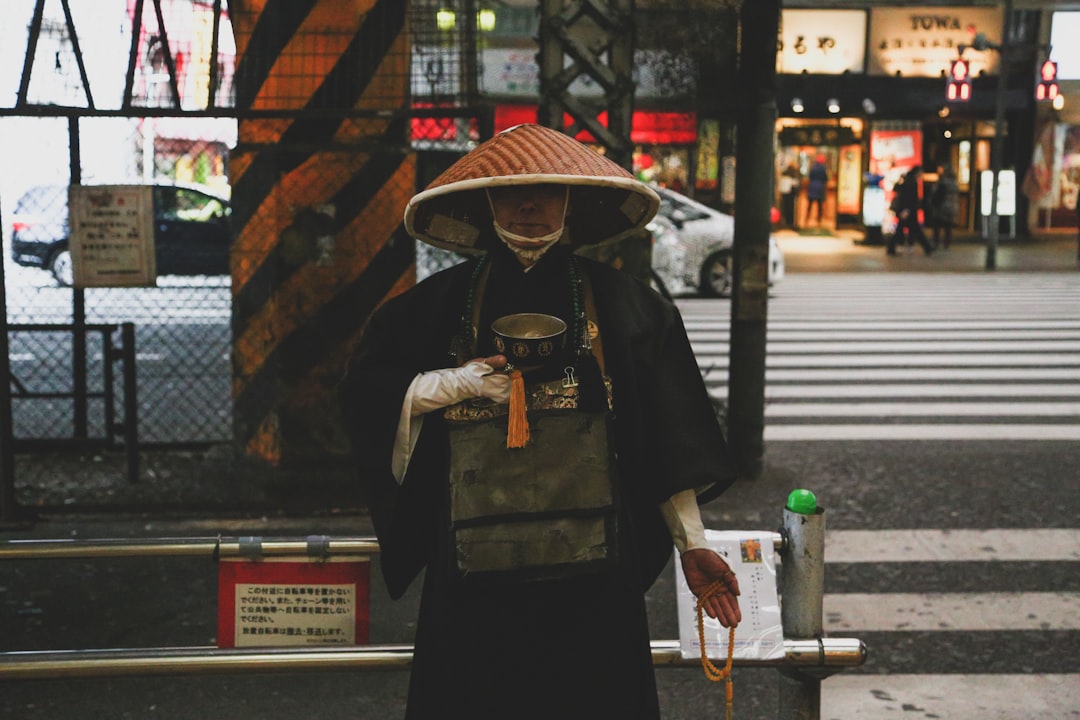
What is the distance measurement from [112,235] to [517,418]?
486cm

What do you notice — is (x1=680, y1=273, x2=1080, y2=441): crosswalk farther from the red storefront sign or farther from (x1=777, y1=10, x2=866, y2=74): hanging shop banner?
(x1=777, y1=10, x2=866, y2=74): hanging shop banner

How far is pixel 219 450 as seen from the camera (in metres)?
7.53

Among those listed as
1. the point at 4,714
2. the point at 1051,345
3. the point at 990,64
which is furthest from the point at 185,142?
the point at 990,64

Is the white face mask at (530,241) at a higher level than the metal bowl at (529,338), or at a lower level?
higher

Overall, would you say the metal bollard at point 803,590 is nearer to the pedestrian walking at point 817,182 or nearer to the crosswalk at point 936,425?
the crosswalk at point 936,425

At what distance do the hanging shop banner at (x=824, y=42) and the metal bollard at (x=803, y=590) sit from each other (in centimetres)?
2569

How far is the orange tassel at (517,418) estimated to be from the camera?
246cm

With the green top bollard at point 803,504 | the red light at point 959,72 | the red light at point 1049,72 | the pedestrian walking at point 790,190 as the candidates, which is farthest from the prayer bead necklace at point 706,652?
the pedestrian walking at point 790,190

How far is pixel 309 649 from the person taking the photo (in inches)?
119

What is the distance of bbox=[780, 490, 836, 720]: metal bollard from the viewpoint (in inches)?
121

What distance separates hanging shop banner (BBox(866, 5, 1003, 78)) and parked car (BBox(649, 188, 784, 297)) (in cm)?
1356

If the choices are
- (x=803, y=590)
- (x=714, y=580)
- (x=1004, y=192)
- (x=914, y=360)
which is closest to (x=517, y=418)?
(x=714, y=580)

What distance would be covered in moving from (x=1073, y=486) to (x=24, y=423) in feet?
24.2

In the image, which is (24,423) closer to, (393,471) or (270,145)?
(270,145)
